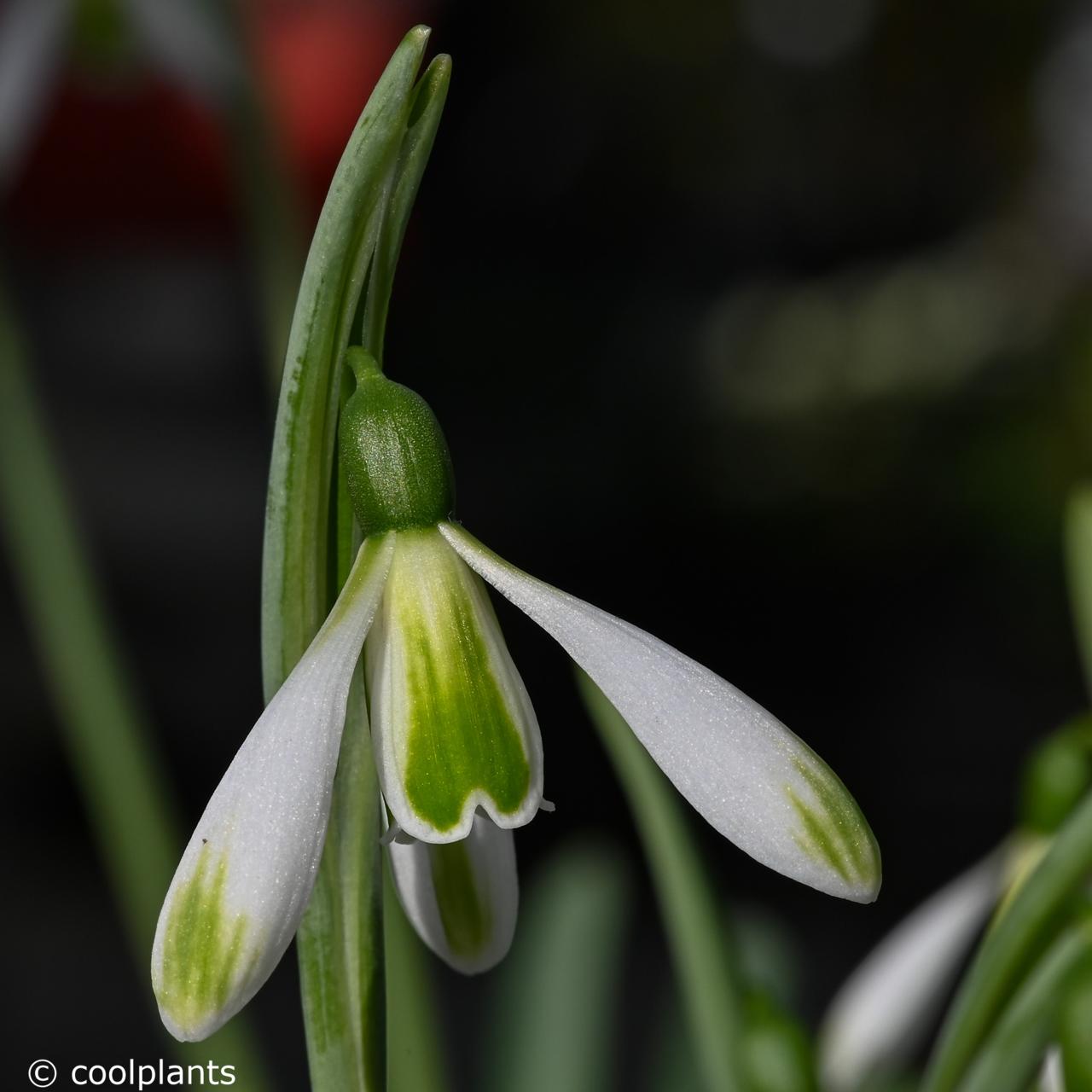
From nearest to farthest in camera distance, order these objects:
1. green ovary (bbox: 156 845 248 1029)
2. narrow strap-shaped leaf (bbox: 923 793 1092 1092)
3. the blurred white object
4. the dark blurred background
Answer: green ovary (bbox: 156 845 248 1029) → narrow strap-shaped leaf (bbox: 923 793 1092 1092) → the blurred white object → the dark blurred background

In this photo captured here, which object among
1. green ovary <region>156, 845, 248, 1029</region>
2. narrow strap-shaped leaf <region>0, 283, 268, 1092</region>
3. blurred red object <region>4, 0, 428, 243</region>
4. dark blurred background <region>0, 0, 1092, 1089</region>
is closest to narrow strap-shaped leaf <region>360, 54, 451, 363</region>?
green ovary <region>156, 845, 248, 1029</region>

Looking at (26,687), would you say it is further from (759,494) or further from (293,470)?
(293,470)

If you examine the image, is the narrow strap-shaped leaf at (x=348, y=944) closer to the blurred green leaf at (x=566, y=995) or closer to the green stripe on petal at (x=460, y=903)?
the green stripe on petal at (x=460, y=903)

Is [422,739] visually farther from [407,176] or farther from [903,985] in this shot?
[903,985]

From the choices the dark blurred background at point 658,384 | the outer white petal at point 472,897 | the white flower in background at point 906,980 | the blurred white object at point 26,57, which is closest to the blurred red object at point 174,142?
the dark blurred background at point 658,384

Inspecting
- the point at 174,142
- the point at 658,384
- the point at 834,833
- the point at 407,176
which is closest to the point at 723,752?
the point at 834,833

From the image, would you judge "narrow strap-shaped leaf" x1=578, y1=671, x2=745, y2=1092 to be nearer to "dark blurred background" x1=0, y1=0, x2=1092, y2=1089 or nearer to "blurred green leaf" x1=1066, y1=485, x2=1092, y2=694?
"blurred green leaf" x1=1066, y1=485, x2=1092, y2=694
